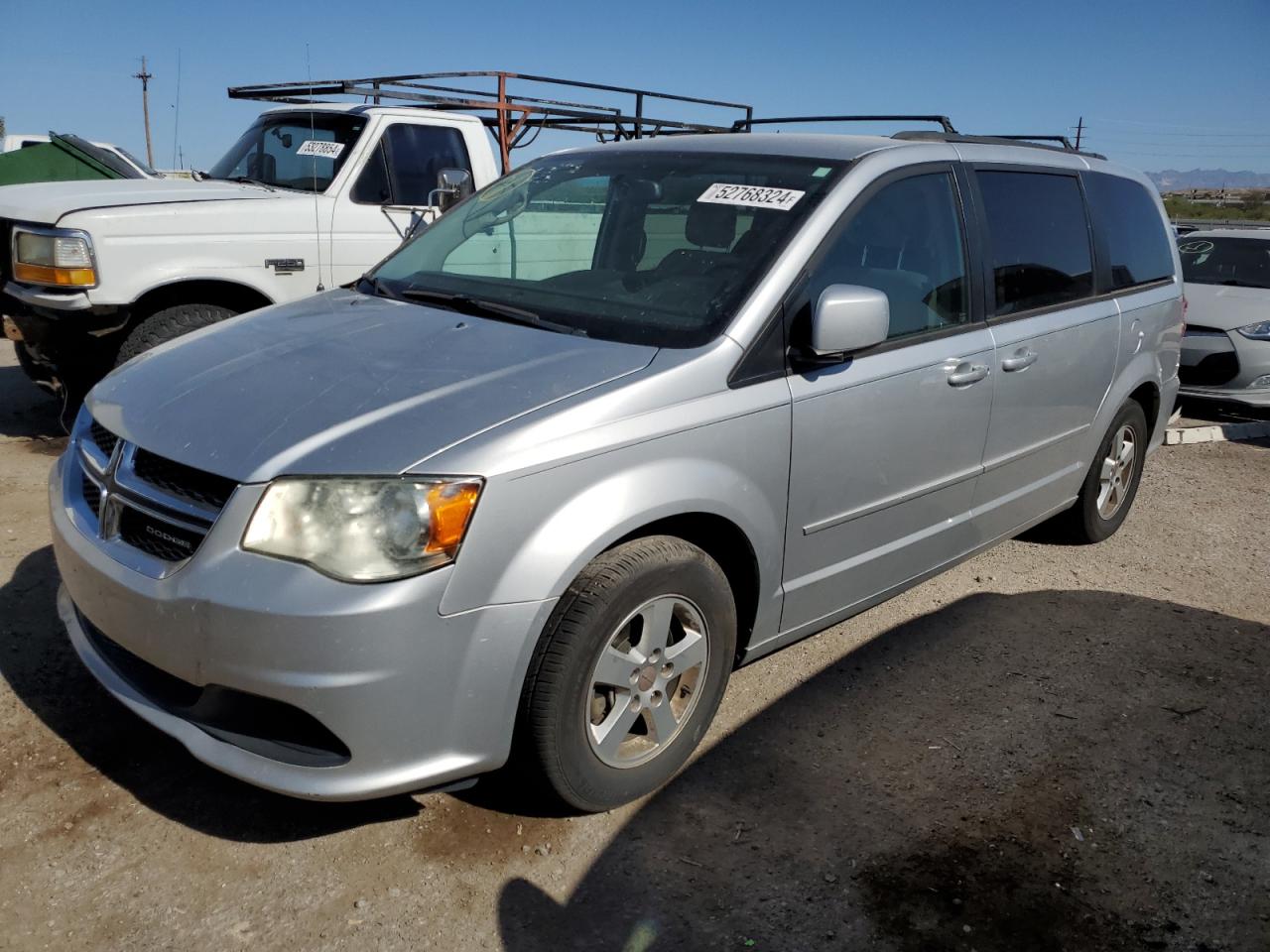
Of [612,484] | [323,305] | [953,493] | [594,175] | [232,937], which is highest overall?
[594,175]

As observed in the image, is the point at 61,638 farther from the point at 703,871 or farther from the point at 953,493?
Result: the point at 953,493

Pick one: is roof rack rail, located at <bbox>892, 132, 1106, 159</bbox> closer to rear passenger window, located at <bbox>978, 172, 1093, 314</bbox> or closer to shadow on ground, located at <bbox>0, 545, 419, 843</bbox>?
rear passenger window, located at <bbox>978, 172, 1093, 314</bbox>

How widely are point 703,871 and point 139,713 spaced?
1440 mm

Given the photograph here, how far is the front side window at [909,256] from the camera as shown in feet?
10.7

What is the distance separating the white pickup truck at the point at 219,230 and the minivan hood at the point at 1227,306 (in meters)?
5.97

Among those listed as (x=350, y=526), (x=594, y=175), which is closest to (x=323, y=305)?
(x=594, y=175)

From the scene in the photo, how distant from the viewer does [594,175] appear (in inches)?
151

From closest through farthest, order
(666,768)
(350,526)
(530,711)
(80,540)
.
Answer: (350,526)
(530,711)
(80,540)
(666,768)

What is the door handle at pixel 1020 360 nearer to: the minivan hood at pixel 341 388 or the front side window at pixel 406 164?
the minivan hood at pixel 341 388

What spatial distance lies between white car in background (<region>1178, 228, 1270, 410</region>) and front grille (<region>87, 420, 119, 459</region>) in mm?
8169

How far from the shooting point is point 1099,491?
16.4 ft

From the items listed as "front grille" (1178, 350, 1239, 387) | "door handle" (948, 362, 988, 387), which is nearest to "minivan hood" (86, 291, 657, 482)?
"door handle" (948, 362, 988, 387)

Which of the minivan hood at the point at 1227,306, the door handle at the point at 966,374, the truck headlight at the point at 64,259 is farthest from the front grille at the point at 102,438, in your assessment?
the minivan hood at the point at 1227,306

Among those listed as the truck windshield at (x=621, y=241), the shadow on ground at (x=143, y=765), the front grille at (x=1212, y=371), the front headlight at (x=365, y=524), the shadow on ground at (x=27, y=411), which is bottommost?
the shadow on ground at (x=143, y=765)
